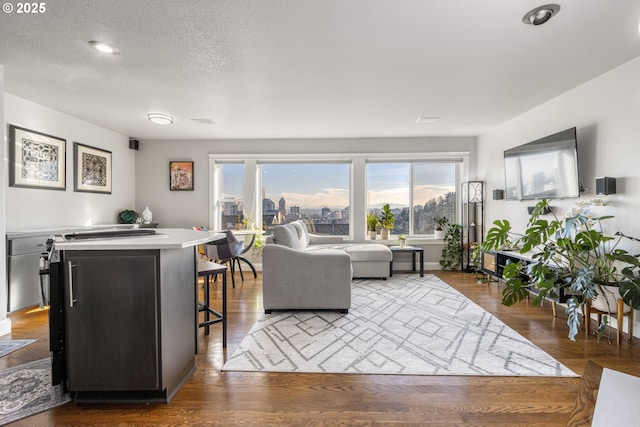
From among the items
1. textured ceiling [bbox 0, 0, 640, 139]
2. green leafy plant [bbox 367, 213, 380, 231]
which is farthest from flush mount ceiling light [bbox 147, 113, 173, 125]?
green leafy plant [bbox 367, 213, 380, 231]

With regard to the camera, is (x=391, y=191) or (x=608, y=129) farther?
(x=391, y=191)

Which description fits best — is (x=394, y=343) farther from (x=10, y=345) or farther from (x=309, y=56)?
(x=10, y=345)

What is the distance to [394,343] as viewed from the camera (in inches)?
98.4

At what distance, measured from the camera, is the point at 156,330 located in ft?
5.48

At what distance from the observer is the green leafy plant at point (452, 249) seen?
17.5 ft

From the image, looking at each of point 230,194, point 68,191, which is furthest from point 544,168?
point 68,191

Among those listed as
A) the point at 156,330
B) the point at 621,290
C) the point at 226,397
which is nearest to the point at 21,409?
the point at 156,330

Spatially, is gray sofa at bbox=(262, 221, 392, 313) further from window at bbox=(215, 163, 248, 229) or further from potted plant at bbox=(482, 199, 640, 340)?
window at bbox=(215, 163, 248, 229)

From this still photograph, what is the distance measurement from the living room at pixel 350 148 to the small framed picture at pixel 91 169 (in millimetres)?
94

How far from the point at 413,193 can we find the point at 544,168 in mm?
2318

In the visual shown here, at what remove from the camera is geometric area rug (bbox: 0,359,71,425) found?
5.54 ft

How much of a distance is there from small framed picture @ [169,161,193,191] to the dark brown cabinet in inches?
160

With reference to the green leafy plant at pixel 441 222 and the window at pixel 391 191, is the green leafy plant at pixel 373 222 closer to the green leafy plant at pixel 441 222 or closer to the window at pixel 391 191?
the window at pixel 391 191

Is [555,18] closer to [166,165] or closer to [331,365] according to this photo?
[331,365]
